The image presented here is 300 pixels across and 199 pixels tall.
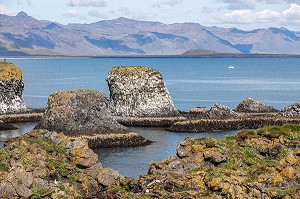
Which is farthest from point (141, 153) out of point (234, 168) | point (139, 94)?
point (139, 94)

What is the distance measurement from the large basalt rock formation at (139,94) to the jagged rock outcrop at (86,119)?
72.3 ft

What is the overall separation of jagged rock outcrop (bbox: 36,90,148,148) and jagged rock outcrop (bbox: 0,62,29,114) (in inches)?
1091

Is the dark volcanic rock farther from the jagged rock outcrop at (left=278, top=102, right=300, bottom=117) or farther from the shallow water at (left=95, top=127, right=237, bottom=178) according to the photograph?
the shallow water at (left=95, top=127, right=237, bottom=178)

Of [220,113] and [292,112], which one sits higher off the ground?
[292,112]

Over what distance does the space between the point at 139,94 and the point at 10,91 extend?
21.5m

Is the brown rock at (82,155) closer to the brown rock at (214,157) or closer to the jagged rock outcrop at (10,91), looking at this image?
the brown rock at (214,157)

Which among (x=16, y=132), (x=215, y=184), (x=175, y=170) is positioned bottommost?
(x=16, y=132)

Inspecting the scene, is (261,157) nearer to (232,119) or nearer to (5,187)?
(5,187)

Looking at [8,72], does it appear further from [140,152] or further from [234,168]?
[234,168]

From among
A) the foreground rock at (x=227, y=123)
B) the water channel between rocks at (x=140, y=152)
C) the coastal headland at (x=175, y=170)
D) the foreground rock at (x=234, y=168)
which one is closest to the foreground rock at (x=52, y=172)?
the coastal headland at (x=175, y=170)

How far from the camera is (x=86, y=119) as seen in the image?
8069 centimetres

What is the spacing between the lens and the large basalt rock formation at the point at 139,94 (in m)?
105

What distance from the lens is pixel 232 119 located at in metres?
96.2

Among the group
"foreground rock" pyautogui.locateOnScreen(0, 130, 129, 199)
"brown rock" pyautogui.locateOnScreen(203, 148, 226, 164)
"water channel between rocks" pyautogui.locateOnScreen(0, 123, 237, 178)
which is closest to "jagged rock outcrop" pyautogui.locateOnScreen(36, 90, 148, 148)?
"water channel between rocks" pyautogui.locateOnScreen(0, 123, 237, 178)
